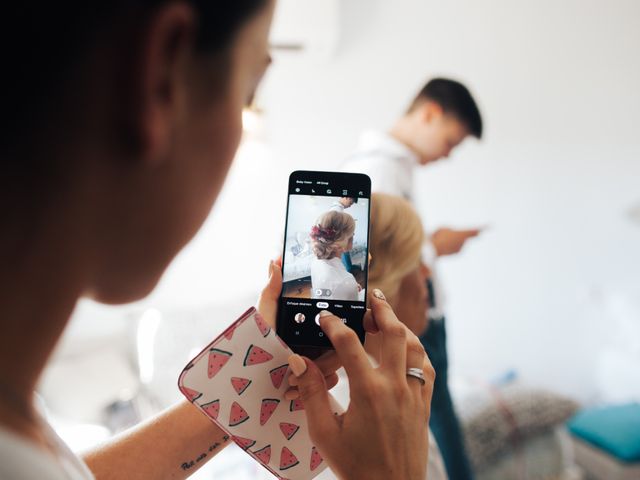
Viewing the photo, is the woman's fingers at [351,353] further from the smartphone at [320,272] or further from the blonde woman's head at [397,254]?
the blonde woman's head at [397,254]

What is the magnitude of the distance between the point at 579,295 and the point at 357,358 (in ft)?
3.58

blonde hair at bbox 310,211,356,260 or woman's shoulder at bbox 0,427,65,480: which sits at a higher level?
blonde hair at bbox 310,211,356,260

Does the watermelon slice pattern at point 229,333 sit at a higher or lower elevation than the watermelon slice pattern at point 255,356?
higher

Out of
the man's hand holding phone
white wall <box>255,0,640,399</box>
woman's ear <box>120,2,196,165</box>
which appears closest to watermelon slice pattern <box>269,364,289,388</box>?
woman's ear <box>120,2,196,165</box>

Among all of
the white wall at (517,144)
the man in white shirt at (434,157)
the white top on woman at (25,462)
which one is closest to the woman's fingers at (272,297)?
the white top on woman at (25,462)

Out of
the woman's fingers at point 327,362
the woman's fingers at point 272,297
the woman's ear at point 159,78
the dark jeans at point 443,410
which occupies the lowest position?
the dark jeans at point 443,410

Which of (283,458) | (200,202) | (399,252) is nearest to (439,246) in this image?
(399,252)

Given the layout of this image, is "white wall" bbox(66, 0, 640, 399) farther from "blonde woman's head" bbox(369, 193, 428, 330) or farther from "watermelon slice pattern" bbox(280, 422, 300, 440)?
"watermelon slice pattern" bbox(280, 422, 300, 440)

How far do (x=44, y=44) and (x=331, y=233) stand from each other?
268mm

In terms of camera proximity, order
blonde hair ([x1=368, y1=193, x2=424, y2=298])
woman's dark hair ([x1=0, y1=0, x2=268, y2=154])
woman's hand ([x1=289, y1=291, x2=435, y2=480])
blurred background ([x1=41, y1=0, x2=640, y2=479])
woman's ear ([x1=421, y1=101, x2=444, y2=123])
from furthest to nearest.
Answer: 1. blurred background ([x1=41, y1=0, x2=640, y2=479])
2. woman's ear ([x1=421, y1=101, x2=444, y2=123])
3. blonde hair ([x1=368, y1=193, x2=424, y2=298])
4. woman's hand ([x1=289, y1=291, x2=435, y2=480])
5. woman's dark hair ([x1=0, y1=0, x2=268, y2=154])

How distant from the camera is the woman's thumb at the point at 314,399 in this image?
1.08 feet

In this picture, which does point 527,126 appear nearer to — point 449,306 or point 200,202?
point 449,306

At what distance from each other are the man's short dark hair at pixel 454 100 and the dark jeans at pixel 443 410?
38cm

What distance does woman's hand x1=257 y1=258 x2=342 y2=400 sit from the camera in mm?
411
